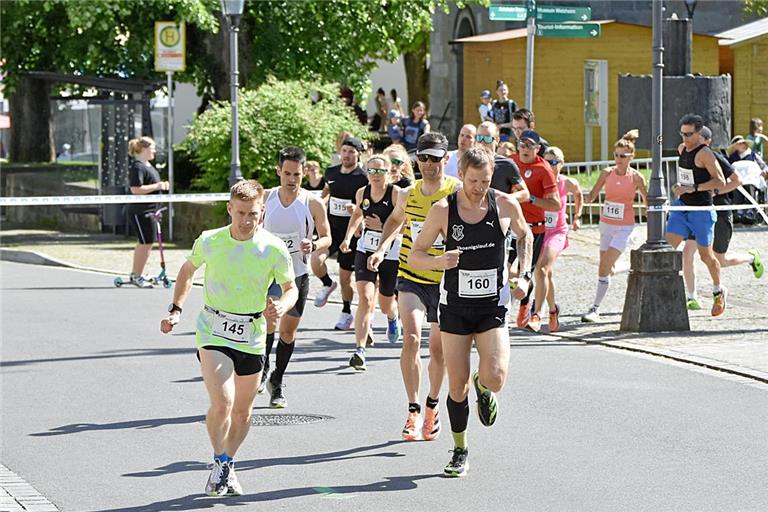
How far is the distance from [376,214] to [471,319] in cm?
436

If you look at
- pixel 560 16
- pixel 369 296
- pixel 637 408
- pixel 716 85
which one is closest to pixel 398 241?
pixel 369 296

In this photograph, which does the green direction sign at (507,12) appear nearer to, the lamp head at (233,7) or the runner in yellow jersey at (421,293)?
the lamp head at (233,7)

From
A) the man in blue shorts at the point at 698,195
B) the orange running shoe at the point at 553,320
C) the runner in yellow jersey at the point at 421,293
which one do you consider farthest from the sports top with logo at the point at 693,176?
the runner in yellow jersey at the point at 421,293

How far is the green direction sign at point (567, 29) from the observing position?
20.3 m

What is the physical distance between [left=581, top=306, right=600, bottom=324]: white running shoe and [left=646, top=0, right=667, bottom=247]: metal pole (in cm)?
109

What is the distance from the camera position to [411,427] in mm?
10016

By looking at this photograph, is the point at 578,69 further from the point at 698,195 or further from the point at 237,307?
the point at 237,307

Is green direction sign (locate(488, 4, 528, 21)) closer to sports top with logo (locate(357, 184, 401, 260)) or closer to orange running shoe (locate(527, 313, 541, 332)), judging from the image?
orange running shoe (locate(527, 313, 541, 332))

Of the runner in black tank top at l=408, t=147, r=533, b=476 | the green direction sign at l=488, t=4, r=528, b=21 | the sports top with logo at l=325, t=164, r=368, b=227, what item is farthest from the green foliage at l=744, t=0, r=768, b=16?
the runner in black tank top at l=408, t=147, r=533, b=476

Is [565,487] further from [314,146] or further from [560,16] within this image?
[314,146]

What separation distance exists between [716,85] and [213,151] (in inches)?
415

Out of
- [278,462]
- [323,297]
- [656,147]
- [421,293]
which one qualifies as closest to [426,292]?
[421,293]

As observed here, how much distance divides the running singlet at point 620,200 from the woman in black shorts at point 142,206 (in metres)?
5.84

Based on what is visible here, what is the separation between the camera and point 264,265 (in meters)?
8.59
